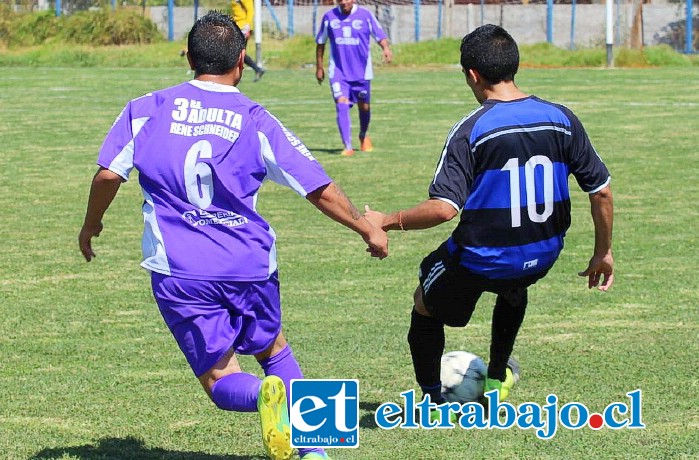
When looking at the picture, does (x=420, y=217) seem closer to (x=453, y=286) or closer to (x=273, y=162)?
(x=453, y=286)

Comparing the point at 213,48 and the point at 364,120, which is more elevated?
the point at 213,48

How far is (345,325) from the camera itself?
25.2 ft

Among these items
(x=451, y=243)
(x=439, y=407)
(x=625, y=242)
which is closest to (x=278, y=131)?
(x=451, y=243)

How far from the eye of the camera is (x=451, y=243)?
5.41 metres

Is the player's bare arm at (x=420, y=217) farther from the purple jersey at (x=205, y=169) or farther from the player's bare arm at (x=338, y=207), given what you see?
the purple jersey at (x=205, y=169)

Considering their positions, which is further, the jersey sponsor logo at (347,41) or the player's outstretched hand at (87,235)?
the jersey sponsor logo at (347,41)

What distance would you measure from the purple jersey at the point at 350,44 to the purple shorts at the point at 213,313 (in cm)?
1259

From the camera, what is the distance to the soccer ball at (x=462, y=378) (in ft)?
19.1

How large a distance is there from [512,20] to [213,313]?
4117 cm

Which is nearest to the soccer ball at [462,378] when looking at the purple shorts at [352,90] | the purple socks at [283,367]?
the purple socks at [283,367]

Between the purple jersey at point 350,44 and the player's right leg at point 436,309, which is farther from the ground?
the purple jersey at point 350,44

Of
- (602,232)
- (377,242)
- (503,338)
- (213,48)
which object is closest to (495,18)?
(503,338)

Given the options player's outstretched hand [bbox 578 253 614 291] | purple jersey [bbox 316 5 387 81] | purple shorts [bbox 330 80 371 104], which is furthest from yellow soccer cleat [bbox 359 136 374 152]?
player's outstretched hand [bbox 578 253 614 291]

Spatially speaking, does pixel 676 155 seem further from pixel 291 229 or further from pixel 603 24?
pixel 603 24
